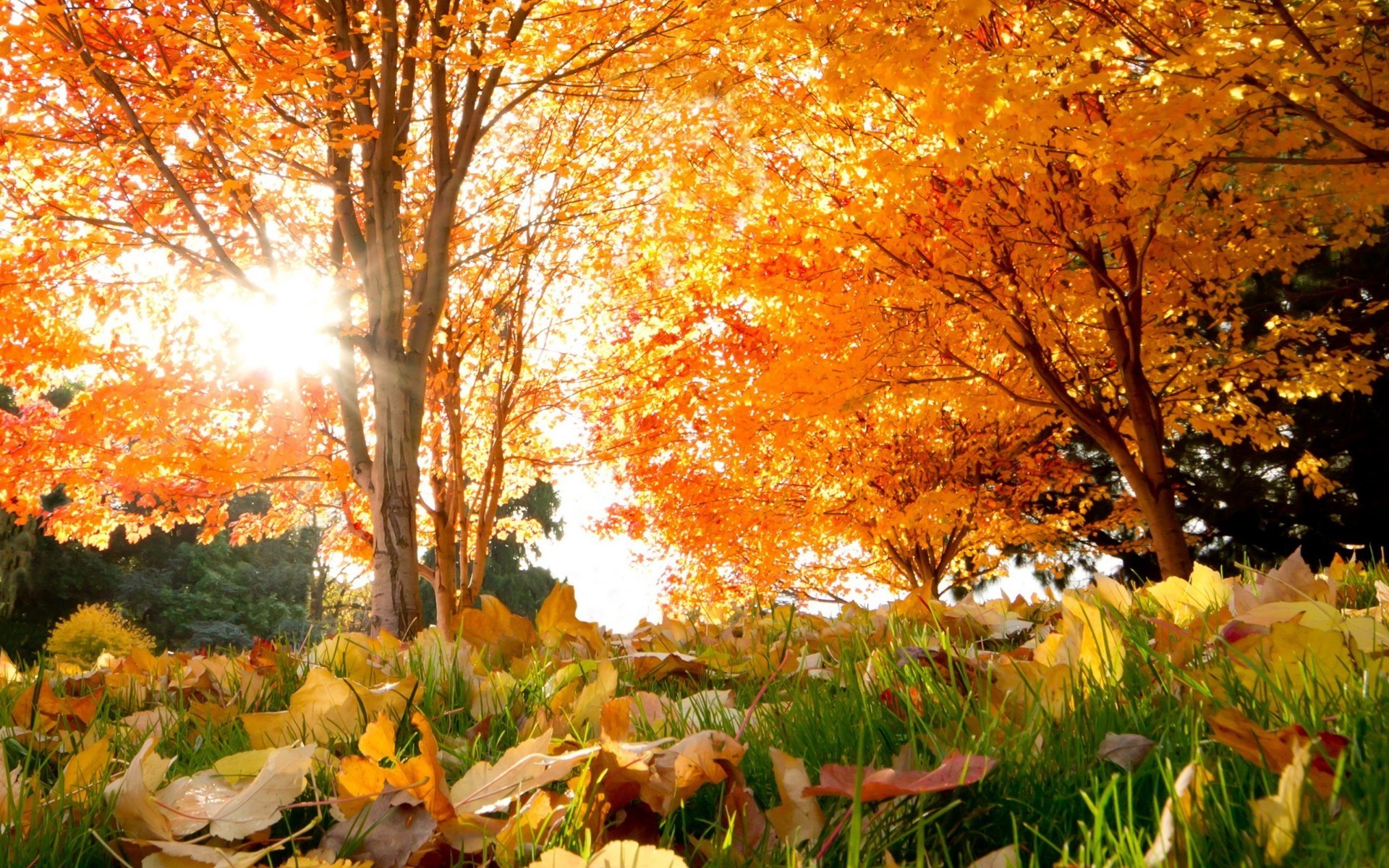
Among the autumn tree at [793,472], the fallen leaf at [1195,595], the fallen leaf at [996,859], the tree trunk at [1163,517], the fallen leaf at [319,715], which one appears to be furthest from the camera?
the autumn tree at [793,472]

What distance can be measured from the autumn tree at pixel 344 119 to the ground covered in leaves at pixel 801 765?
138 inches

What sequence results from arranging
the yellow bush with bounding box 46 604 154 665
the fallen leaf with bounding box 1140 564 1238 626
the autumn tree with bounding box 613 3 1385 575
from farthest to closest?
the yellow bush with bounding box 46 604 154 665
the autumn tree with bounding box 613 3 1385 575
the fallen leaf with bounding box 1140 564 1238 626

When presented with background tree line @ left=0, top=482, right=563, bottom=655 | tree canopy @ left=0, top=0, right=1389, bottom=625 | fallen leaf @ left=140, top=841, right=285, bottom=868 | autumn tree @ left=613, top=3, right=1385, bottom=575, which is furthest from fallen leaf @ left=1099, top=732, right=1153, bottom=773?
background tree line @ left=0, top=482, right=563, bottom=655

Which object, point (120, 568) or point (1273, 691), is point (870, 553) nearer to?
→ point (1273, 691)

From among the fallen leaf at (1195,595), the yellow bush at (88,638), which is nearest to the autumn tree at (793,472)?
the fallen leaf at (1195,595)

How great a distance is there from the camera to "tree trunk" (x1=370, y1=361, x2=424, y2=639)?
4863 millimetres

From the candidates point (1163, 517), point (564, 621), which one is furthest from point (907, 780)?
point (1163, 517)

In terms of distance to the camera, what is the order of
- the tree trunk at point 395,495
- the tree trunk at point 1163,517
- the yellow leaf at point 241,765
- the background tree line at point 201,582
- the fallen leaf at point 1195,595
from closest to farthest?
the yellow leaf at point 241,765, the fallen leaf at point 1195,595, the tree trunk at point 395,495, the tree trunk at point 1163,517, the background tree line at point 201,582

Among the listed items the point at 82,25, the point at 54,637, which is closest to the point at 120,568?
the point at 54,637

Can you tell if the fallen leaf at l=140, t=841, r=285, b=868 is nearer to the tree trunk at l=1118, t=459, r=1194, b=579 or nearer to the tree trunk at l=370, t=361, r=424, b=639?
the tree trunk at l=370, t=361, r=424, b=639

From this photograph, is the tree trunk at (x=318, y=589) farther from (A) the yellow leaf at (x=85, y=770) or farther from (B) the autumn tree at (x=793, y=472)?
(A) the yellow leaf at (x=85, y=770)

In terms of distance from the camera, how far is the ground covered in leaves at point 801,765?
2.45ft

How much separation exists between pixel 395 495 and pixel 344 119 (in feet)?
6.75

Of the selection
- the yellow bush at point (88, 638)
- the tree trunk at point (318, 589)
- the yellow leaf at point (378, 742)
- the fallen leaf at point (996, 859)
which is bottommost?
the tree trunk at point (318, 589)
